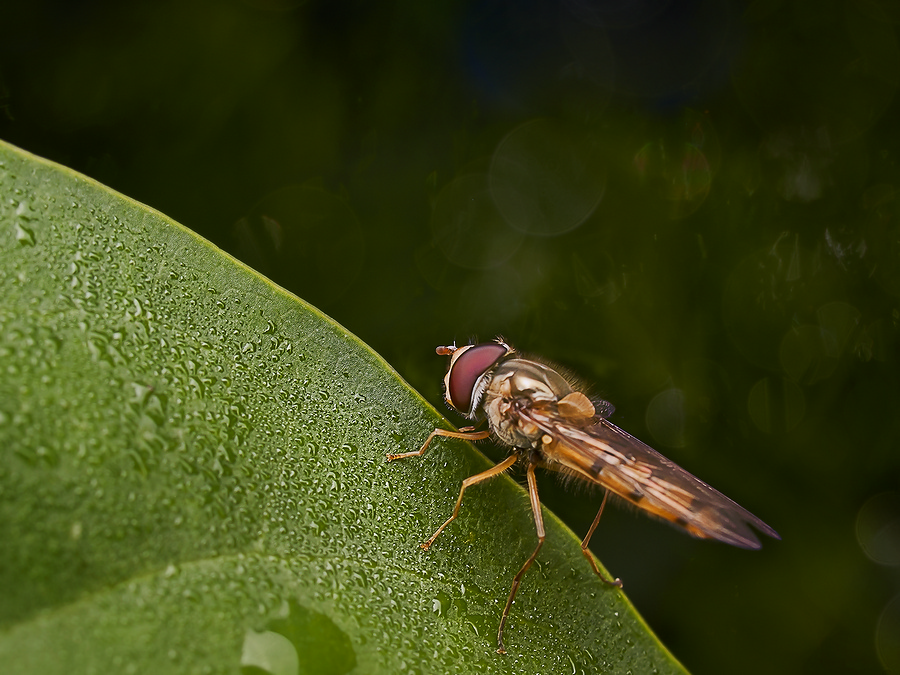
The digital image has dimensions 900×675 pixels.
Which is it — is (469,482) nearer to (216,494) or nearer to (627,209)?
(216,494)

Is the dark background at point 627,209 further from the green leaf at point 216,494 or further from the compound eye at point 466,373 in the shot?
the green leaf at point 216,494

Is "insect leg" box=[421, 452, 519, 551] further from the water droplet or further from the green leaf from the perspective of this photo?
the water droplet

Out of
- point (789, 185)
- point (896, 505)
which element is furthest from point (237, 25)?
point (896, 505)

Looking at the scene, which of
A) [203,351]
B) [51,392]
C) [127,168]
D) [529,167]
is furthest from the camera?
[529,167]

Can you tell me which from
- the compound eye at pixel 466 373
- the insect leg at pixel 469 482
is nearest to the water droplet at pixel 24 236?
the insect leg at pixel 469 482

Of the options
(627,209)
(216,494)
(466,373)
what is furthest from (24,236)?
(627,209)

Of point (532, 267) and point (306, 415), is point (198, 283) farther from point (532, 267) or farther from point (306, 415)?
point (532, 267)
